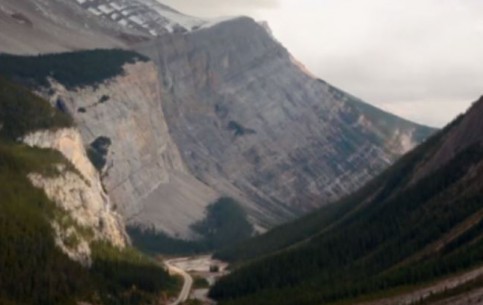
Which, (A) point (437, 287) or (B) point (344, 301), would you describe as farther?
(B) point (344, 301)

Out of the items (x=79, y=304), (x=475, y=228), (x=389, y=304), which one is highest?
(x=475, y=228)

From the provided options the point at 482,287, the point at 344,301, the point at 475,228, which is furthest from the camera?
the point at 475,228

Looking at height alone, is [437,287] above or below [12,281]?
above

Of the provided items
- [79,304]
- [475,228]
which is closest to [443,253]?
[475,228]

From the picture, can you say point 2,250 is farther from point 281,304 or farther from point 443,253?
point 443,253

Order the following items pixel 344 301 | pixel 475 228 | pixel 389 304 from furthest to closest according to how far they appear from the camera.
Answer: pixel 475 228 → pixel 344 301 → pixel 389 304

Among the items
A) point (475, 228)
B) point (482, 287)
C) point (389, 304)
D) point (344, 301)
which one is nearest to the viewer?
point (482, 287)

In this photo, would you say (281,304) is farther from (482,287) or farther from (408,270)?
(482,287)

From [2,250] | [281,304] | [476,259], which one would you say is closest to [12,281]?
[2,250]

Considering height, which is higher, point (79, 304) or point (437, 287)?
point (437, 287)
